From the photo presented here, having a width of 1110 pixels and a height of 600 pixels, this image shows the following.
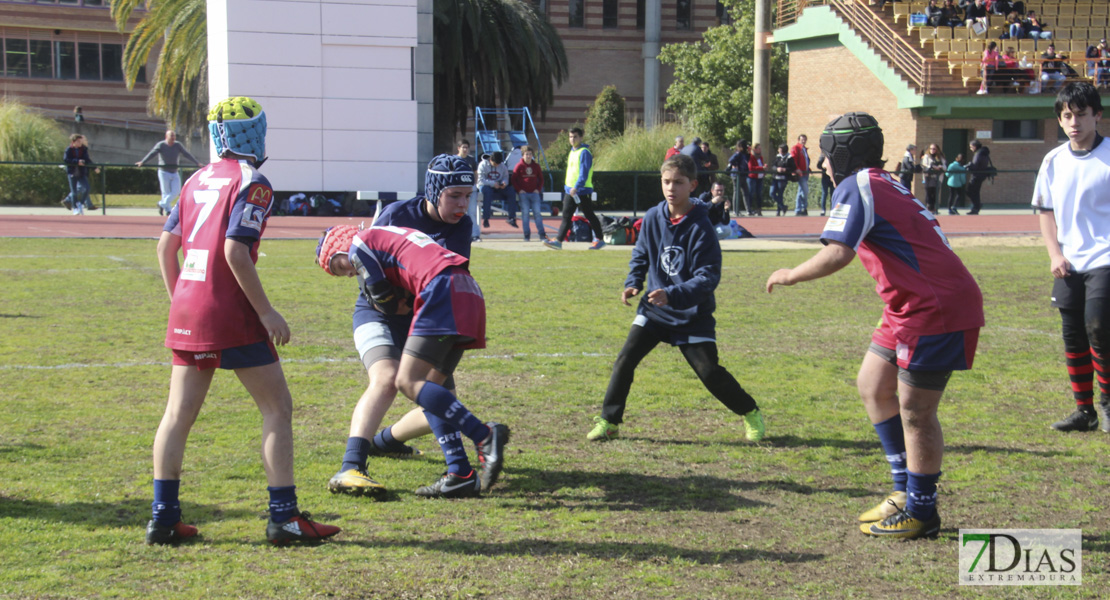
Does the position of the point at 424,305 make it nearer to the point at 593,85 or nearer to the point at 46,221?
Answer: the point at 46,221

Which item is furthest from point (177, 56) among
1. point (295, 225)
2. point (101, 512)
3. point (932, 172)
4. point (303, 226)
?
point (101, 512)

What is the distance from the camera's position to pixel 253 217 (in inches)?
163

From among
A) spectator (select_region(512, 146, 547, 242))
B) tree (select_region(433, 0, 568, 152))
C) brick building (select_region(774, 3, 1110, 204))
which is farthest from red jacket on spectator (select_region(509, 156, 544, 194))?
brick building (select_region(774, 3, 1110, 204))

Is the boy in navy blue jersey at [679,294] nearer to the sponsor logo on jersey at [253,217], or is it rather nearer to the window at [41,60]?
the sponsor logo on jersey at [253,217]

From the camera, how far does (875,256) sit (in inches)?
173

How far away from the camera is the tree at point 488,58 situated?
34.1 m

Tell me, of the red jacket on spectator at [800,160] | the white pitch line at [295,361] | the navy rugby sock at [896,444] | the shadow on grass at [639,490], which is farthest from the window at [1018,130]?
the navy rugby sock at [896,444]

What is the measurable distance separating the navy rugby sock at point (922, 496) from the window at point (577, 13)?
166 ft

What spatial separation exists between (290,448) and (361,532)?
1.62 ft

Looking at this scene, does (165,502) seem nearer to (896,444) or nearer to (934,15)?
(896,444)

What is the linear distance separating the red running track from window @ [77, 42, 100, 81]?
30.8 meters

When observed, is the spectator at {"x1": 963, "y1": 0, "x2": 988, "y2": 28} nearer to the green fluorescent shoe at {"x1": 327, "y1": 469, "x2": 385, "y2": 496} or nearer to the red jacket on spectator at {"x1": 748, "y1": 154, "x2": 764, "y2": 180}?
the red jacket on spectator at {"x1": 748, "y1": 154, "x2": 764, "y2": 180}

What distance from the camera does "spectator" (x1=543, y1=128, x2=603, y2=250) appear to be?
58.7 feet

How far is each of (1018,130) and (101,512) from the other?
38.6 metres
